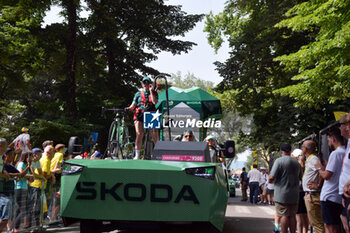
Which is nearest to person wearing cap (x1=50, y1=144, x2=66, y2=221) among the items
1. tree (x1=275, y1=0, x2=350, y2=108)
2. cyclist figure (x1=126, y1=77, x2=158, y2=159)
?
cyclist figure (x1=126, y1=77, x2=158, y2=159)

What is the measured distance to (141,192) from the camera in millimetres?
5938

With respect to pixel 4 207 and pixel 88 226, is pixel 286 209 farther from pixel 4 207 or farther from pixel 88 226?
pixel 4 207

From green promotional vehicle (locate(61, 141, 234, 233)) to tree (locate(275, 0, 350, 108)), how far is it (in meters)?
9.47

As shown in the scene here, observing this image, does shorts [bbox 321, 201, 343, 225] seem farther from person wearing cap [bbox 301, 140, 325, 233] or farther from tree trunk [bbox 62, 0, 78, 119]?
tree trunk [bbox 62, 0, 78, 119]

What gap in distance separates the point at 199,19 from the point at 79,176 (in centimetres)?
2708

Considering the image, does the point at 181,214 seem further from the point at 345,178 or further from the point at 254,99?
the point at 254,99

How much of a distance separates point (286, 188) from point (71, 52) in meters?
19.1

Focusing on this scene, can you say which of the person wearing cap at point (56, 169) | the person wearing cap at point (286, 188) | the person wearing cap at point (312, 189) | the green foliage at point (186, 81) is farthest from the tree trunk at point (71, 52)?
the green foliage at point (186, 81)

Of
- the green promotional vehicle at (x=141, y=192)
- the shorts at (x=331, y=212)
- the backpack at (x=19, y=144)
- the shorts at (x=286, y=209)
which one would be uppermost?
the backpack at (x=19, y=144)

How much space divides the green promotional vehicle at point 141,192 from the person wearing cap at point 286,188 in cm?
289

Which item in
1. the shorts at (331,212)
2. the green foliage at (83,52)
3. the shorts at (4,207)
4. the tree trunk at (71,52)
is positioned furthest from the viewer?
the tree trunk at (71,52)

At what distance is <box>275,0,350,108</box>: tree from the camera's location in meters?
14.1

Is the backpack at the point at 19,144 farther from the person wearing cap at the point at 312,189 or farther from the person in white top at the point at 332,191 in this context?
the person in white top at the point at 332,191

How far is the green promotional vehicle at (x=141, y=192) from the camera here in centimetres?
585
